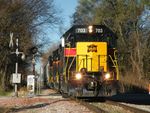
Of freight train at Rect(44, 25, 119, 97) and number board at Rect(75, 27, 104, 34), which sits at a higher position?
number board at Rect(75, 27, 104, 34)

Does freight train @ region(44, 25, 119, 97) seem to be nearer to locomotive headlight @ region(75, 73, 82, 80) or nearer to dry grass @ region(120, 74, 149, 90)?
locomotive headlight @ region(75, 73, 82, 80)

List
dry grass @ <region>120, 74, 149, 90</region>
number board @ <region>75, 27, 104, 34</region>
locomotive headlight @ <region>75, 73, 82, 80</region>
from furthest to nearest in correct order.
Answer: dry grass @ <region>120, 74, 149, 90</region> < number board @ <region>75, 27, 104, 34</region> < locomotive headlight @ <region>75, 73, 82, 80</region>

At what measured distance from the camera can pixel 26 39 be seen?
147ft

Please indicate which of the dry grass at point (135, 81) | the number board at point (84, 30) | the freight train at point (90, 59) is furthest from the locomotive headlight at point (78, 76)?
the dry grass at point (135, 81)

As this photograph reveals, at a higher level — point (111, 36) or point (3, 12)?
point (3, 12)

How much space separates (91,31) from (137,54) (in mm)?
30581

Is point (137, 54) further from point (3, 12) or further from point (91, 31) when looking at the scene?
point (91, 31)

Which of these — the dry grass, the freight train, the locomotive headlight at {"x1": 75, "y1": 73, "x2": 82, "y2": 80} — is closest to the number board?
the freight train

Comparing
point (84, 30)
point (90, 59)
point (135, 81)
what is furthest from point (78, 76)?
point (135, 81)

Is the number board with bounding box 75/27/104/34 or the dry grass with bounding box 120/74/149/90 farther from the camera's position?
the dry grass with bounding box 120/74/149/90

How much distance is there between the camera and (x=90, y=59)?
933 inches

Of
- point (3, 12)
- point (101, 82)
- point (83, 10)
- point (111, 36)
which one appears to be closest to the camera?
point (101, 82)

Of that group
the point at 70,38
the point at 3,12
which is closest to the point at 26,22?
the point at 3,12

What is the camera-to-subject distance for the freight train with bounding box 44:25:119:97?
2259cm
